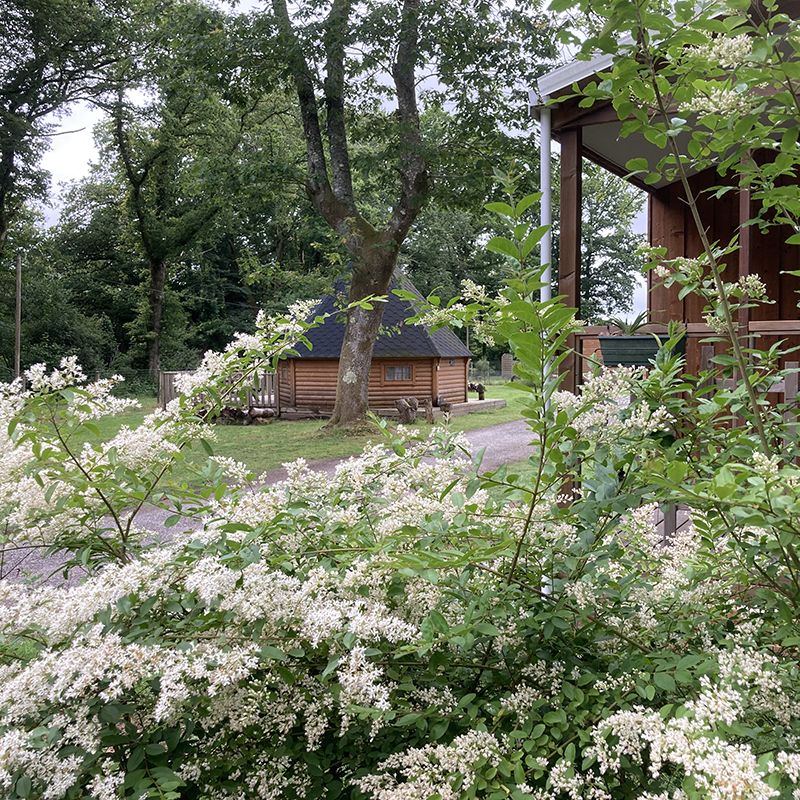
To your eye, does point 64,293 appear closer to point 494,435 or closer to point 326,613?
point 494,435

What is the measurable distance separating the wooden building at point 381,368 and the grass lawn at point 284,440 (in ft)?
3.74

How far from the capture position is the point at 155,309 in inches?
1074

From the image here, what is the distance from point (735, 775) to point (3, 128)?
25.9 meters

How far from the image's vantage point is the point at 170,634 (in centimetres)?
149

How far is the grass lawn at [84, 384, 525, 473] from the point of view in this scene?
10.9m

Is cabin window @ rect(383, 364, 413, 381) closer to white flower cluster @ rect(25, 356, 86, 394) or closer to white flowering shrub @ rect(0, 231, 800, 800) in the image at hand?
white flowering shrub @ rect(0, 231, 800, 800)

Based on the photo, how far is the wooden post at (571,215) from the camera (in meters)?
4.52

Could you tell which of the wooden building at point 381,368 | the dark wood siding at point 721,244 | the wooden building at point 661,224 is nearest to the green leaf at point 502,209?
the wooden building at point 661,224

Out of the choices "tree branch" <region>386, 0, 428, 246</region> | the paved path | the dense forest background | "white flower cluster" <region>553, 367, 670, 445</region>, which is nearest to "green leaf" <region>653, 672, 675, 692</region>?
"white flower cluster" <region>553, 367, 670, 445</region>

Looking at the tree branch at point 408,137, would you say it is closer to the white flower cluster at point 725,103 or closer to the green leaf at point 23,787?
the white flower cluster at point 725,103

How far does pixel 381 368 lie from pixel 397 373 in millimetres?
470

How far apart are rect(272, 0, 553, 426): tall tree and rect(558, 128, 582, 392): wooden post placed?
308 inches

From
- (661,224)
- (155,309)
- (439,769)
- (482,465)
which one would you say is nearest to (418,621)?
(439,769)

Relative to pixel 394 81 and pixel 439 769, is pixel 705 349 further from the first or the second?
pixel 394 81
